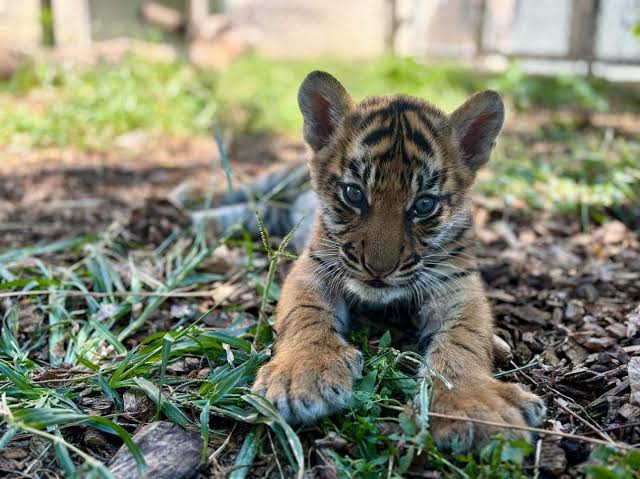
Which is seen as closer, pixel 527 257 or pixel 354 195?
pixel 354 195

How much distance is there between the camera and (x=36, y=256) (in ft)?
13.8

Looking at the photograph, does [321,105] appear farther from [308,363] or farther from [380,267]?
[308,363]

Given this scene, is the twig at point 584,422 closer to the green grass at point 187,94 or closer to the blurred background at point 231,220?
the blurred background at point 231,220

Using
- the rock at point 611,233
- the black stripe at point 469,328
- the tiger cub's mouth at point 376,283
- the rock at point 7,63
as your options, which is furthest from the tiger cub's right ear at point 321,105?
the rock at point 7,63

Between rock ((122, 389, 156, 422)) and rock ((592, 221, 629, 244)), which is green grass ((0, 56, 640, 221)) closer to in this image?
rock ((592, 221, 629, 244))

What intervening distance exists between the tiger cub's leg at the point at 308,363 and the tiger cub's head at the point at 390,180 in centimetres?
18

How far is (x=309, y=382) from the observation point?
224 centimetres

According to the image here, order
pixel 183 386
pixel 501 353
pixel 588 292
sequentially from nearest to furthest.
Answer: pixel 183 386 < pixel 501 353 < pixel 588 292

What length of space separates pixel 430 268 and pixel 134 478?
148 cm

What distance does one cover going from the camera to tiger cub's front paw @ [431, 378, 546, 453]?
209 centimetres

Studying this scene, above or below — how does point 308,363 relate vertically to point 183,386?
above

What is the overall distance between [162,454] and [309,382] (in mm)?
539

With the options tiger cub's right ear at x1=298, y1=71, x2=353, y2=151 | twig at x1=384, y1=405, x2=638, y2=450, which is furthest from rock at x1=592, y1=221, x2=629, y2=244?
twig at x1=384, y1=405, x2=638, y2=450

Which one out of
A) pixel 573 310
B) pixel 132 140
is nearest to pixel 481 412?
pixel 573 310
